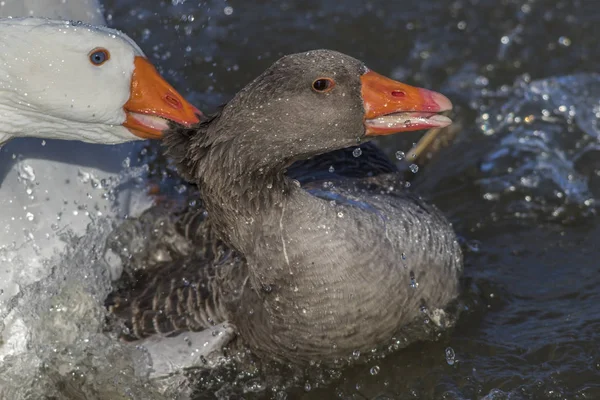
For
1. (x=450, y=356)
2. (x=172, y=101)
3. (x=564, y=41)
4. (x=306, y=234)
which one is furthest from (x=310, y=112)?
(x=564, y=41)

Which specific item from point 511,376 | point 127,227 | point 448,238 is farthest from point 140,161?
point 511,376

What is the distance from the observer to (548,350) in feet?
17.4

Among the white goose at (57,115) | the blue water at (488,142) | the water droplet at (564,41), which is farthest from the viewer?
the water droplet at (564,41)

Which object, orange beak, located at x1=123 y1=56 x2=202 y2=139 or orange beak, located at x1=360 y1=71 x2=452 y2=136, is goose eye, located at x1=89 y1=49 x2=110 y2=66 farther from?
orange beak, located at x1=360 y1=71 x2=452 y2=136

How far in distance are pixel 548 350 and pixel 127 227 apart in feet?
8.45

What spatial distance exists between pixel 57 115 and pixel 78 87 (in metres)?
0.22

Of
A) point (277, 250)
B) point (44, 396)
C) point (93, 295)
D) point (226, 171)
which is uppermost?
point (226, 171)

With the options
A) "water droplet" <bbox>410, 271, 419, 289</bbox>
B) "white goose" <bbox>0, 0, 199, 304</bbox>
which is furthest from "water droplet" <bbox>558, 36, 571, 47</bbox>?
"white goose" <bbox>0, 0, 199, 304</bbox>

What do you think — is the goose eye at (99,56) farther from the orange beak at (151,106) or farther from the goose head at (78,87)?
the orange beak at (151,106)

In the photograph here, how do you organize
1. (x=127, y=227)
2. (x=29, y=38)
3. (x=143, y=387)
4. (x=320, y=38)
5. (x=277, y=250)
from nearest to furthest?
(x=29, y=38)
(x=277, y=250)
(x=143, y=387)
(x=127, y=227)
(x=320, y=38)

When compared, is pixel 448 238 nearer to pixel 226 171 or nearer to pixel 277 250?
pixel 277 250

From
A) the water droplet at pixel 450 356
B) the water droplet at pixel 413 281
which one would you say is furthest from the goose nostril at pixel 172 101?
the water droplet at pixel 450 356

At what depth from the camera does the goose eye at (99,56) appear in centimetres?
444

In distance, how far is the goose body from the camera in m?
4.38
